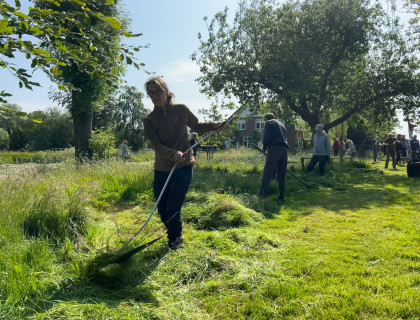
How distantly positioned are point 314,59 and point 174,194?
11874mm

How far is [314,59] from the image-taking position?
13.6 meters

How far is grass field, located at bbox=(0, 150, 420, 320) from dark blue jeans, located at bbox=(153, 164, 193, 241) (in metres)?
0.26

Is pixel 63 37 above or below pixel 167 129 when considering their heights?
above

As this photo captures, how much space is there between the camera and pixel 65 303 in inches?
92.7

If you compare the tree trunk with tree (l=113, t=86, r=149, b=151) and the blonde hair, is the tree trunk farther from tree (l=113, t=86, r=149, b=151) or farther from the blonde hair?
tree (l=113, t=86, r=149, b=151)

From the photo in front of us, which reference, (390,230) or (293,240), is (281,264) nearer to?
(293,240)

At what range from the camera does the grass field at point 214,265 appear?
8.06 ft

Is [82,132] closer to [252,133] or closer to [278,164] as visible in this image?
[278,164]

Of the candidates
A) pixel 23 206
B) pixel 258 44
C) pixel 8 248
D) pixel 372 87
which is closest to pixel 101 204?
pixel 23 206

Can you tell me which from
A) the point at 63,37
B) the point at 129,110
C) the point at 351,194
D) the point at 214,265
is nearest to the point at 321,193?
the point at 351,194

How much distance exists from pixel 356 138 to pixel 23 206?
1689 inches

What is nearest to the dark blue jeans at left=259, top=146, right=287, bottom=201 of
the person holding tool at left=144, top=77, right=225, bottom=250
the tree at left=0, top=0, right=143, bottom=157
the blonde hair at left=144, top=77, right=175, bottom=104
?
the person holding tool at left=144, top=77, right=225, bottom=250

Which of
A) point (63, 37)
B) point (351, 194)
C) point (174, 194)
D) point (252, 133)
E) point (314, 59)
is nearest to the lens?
point (63, 37)

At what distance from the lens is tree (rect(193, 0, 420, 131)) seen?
13.8m
